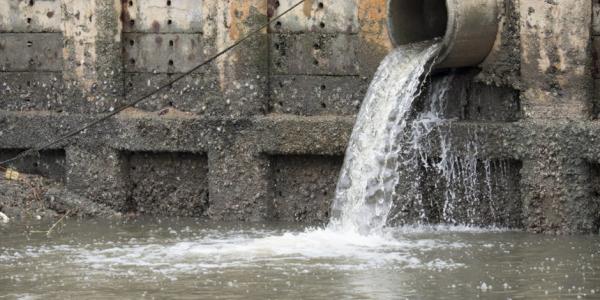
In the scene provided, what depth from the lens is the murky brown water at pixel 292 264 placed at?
9.71 m

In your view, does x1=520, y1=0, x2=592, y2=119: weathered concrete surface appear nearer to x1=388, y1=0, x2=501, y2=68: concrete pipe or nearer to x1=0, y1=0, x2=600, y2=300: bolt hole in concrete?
x1=388, y1=0, x2=501, y2=68: concrete pipe

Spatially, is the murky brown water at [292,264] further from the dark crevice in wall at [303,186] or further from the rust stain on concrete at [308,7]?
the rust stain on concrete at [308,7]

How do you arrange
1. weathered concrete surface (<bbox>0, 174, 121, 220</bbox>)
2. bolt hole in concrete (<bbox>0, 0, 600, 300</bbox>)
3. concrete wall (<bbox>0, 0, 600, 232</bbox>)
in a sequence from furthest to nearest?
1. weathered concrete surface (<bbox>0, 174, 121, 220</bbox>)
2. concrete wall (<bbox>0, 0, 600, 232</bbox>)
3. bolt hole in concrete (<bbox>0, 0, 600, 300</bbox>)

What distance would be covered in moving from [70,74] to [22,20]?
88 cm

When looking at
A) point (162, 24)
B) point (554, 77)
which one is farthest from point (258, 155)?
point (554, 77)

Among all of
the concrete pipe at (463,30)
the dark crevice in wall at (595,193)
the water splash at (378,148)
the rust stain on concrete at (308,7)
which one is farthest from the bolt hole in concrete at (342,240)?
the rust stain on concrete at (308,7)

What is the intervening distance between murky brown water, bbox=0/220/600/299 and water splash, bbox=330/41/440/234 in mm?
252

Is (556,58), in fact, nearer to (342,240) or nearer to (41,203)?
(342,240)

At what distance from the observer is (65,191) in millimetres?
14062

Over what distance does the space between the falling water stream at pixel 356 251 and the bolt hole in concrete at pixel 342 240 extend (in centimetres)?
1

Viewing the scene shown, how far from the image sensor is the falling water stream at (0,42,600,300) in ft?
32.1

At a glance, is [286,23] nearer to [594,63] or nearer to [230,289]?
[594,63]

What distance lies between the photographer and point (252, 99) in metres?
13.4

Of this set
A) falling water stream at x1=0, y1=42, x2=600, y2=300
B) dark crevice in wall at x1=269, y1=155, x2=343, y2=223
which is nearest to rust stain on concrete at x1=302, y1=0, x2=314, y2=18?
falling water stream at x1=0, y1=42, x2=600, y2=300
